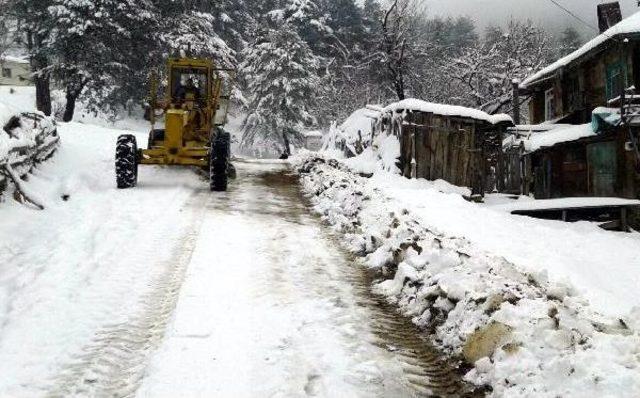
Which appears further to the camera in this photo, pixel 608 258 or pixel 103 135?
pixel 103 135

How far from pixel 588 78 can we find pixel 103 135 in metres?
19.2

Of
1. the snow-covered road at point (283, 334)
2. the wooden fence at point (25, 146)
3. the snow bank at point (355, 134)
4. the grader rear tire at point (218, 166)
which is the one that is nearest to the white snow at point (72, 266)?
the wooden fence at point (25, 146)

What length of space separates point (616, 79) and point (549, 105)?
28.7ft

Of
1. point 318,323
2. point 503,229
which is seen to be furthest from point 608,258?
point 318,323

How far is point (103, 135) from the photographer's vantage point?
1802 cm

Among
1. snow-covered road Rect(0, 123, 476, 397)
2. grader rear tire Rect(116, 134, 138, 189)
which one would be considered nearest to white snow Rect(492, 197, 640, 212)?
snow-covered road Rect(0, 123, 476, 397)

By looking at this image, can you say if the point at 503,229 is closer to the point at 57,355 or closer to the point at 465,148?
the point at 465,148

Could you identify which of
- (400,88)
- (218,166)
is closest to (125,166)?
(218,166)

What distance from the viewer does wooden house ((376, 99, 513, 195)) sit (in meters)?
15.8

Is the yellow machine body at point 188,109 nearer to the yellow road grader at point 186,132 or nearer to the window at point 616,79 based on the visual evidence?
the yellow road grader at point 186,132

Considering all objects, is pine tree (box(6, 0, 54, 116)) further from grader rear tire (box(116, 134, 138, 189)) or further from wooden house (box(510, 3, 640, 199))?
wooden house (box(510, 3, 640, 199))

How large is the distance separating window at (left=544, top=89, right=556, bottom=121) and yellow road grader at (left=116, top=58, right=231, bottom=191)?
63.0 feet

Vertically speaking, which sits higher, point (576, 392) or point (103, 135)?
point (103, 135)

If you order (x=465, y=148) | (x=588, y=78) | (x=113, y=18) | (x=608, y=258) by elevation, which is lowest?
(x=608, y=258)
